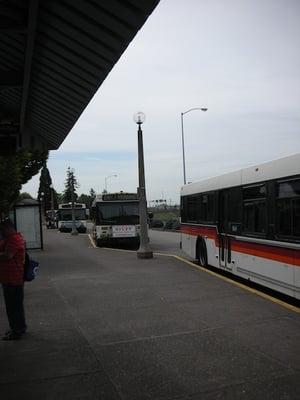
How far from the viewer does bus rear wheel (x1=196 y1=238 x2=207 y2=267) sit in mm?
15970

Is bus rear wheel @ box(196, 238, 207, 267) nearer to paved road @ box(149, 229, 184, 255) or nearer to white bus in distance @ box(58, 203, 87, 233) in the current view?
paved road @ box(149, 229, 184, 255)

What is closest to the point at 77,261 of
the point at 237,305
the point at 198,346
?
the point at 237,305

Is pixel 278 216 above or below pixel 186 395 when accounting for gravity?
above

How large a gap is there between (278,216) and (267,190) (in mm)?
729

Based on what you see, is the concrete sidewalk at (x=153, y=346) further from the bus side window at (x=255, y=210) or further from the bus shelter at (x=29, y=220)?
the bus shelter at (x=29, y=220)

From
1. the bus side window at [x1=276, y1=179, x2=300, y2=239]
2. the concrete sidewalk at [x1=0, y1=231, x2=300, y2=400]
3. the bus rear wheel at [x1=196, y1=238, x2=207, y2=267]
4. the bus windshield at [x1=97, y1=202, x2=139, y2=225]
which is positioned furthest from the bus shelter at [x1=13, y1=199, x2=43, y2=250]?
the bus side window at [x1=276, y1=179, x2=300, y2=239]

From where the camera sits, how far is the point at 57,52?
240 inches

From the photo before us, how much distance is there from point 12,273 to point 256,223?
5227 millimetres

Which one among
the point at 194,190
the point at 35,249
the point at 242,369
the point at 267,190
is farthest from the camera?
the point at 35,249

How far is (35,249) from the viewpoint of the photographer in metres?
26.9

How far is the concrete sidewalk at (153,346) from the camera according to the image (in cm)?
586

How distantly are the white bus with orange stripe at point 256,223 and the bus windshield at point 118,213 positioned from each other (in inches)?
428

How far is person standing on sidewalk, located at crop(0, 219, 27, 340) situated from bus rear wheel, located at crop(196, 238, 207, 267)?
842 centimetres

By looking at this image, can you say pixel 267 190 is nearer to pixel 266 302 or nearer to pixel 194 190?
pixel 266 302
